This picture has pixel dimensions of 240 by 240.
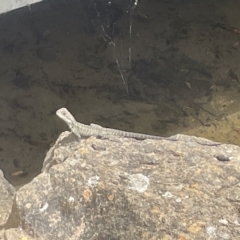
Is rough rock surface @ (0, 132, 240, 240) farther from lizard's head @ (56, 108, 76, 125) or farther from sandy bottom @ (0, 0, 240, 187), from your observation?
sandy bottom @ (0, 0, 240, 187)

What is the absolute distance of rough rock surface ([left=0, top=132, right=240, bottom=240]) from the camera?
5.97ft

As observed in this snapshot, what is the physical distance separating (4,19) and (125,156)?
3.37 metres

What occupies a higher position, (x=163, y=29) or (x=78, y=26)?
(x=78, y=26)

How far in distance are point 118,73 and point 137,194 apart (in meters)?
2.85

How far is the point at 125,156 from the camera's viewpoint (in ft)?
7.18

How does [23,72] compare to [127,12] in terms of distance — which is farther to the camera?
[127,12]

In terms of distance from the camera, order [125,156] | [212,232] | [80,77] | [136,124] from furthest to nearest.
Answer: [80,77] → [136,124] → [125,156] → [212,232]

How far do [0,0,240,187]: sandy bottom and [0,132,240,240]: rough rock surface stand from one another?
198cm

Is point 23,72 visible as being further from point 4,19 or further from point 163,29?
point 163,29

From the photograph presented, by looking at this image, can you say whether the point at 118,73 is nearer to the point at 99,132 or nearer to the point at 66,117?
the point at 66,117

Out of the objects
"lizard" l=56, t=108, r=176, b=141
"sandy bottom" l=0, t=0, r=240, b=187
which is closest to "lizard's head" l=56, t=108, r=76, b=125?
"lizard" l=56, t=108, r=176, b=141

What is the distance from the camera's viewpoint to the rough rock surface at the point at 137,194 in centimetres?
182

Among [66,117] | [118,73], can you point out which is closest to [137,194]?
[66,117]

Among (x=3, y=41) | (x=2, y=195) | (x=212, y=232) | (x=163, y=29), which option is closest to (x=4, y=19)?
(x=3, y=41)
